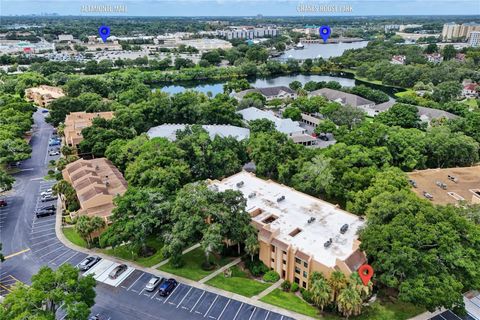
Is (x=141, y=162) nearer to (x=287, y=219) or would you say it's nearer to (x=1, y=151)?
(x=287, y=219)

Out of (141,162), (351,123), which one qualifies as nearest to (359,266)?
(141,162)

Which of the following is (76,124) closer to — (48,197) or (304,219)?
(48,197)

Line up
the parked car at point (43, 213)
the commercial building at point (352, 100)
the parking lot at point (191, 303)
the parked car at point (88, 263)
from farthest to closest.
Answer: the commercial building at point (352, 100)
the parked car at point (43, 213)
the parked car at point (88, 263)
the parking lot at point (191, 303)

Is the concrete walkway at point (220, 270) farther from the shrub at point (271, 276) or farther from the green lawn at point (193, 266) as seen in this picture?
the shrub at point (271, 276)

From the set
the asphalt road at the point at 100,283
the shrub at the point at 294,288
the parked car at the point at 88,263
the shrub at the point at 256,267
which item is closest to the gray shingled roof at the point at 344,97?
the shrub at the point at 256,267

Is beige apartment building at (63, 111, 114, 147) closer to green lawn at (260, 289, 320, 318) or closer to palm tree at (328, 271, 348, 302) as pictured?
green lawn at (260, 289, 320, 318)
